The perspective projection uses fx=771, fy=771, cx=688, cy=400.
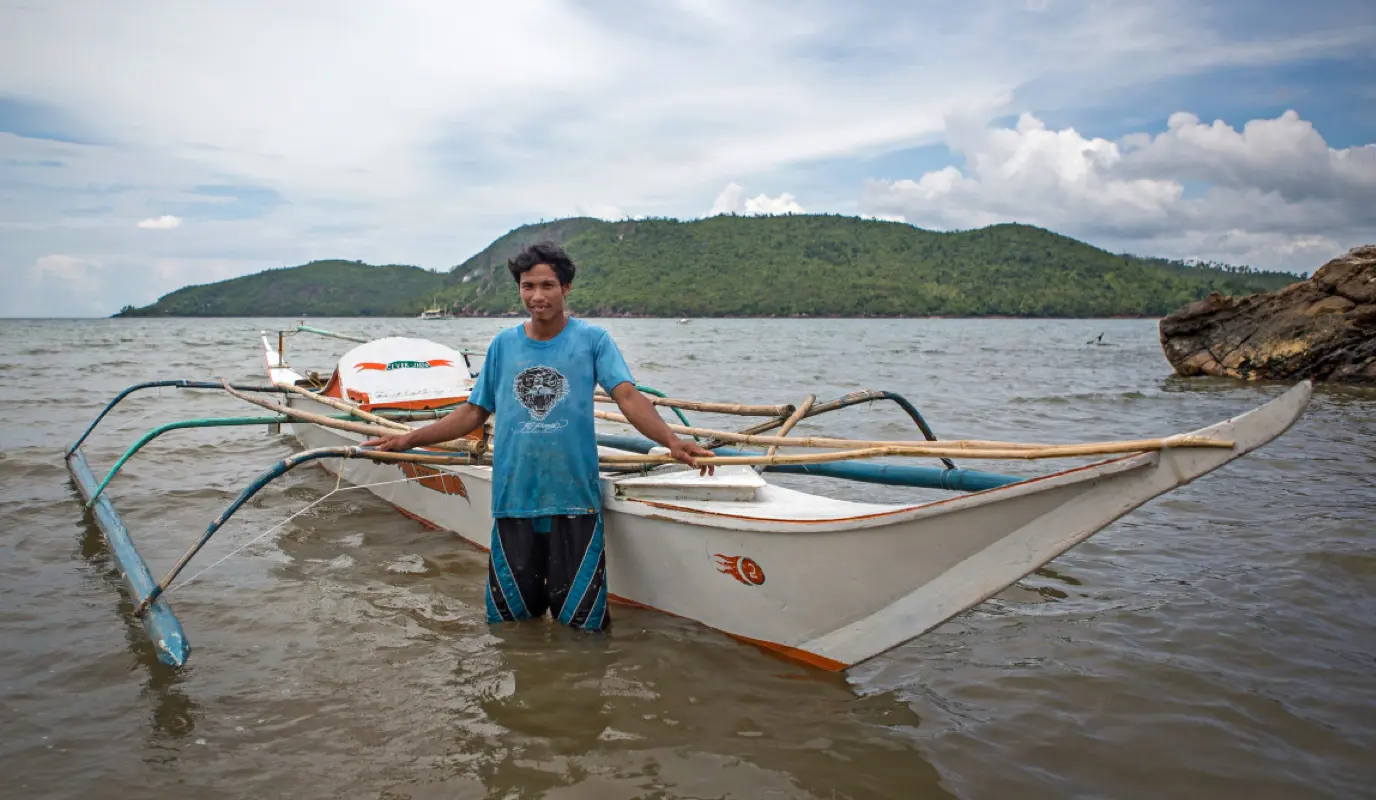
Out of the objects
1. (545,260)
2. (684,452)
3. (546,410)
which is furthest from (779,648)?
(545,260)

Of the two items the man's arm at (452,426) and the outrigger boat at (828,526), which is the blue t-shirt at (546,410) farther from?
the outrigger boat at (828,526)

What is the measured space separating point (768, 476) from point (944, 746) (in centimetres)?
432

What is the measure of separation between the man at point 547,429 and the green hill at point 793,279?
8057 cm

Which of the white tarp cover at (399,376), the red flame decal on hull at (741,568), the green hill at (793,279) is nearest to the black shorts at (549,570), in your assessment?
the red flame decal on hull at (741,568)

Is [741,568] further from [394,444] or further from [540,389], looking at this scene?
[394,444]

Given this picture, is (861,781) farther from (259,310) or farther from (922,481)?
(259,310)

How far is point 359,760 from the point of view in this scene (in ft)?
9.95

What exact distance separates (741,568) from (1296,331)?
17264mm

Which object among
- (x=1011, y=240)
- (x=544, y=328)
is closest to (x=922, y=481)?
(x=544, y=328)

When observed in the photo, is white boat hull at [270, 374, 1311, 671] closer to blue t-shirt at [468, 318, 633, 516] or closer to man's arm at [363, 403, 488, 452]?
blue t-shirt at [468, 318, 633, 516]

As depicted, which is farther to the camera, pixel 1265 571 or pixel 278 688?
pixel 1265 571

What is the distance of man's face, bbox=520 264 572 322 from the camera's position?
133 inches

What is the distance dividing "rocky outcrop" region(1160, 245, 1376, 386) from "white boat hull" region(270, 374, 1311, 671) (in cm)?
1428

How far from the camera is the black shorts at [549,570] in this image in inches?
144
